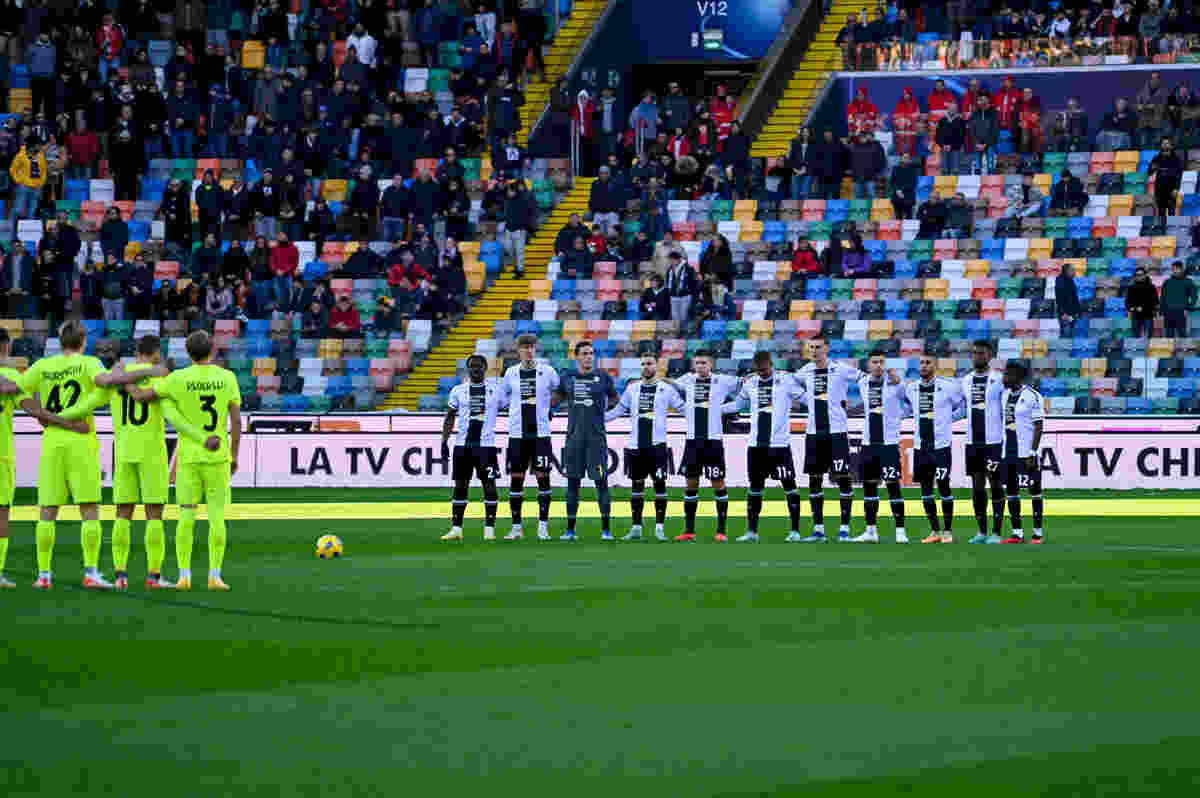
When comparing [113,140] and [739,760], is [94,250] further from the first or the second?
[739,760]

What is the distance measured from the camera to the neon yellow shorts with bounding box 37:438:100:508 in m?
17.2

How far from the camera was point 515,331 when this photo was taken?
37.5m

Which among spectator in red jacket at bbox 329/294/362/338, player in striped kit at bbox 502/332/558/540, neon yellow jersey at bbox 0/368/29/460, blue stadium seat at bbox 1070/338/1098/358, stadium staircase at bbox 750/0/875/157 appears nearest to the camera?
neon yellow jersey at bbox 0/368/29/460

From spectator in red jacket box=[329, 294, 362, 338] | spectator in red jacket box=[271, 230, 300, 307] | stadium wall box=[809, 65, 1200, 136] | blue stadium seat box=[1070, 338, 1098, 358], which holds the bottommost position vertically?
blue stadium seat box=[1070, 338, 1098, 358]

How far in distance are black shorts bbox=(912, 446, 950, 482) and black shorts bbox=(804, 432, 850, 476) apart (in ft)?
2.73

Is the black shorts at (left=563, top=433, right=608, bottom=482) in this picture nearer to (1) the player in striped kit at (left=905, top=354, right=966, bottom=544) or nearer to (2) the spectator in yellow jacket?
(1) the player in striped kit at (left=905, top=354, right=966, bottom=544)

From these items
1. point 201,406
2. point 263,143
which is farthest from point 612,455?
point 201,406

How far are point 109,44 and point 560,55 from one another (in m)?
9.46

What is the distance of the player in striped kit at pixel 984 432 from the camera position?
23859 mm

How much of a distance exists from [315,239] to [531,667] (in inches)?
1110

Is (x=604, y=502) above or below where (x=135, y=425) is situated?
below

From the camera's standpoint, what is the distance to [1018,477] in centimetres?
2391

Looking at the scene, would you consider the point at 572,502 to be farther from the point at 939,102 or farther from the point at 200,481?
the point at 939,102

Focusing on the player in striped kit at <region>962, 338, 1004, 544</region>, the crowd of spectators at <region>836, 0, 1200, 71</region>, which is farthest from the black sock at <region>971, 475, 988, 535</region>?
the crowd of spectators at <region>836, 0, 1200, 71</region>
